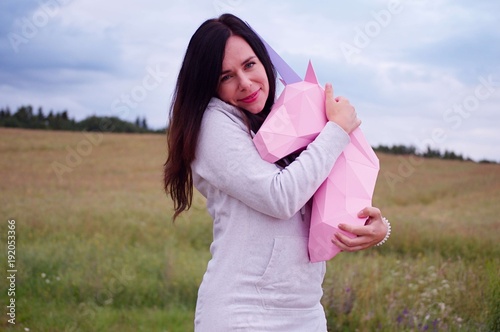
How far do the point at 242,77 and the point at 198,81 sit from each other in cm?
16

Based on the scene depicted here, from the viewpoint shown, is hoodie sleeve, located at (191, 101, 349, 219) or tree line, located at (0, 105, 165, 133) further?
tree line, located at (0, 105, 165, 133)

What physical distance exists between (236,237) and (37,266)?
5.93 meters

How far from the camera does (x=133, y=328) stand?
5.56 metres

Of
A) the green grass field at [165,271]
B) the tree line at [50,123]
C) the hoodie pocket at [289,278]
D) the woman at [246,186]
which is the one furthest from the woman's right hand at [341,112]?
the tree line at [50,123]

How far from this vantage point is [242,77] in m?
2.18

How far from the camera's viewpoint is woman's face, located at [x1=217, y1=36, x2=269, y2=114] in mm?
2184

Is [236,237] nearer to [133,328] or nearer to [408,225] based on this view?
[133,328]

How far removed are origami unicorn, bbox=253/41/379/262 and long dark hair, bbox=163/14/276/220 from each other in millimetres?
122

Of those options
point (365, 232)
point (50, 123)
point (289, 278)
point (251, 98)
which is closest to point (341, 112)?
point (251, 98)

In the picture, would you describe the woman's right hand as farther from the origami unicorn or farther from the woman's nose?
the woman's nose

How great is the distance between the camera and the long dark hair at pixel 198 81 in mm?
2162

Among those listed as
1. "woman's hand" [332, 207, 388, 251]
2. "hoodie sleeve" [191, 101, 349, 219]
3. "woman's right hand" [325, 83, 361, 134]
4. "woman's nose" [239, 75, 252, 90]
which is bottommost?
"woman's hand" [332, 207, 388, 251]

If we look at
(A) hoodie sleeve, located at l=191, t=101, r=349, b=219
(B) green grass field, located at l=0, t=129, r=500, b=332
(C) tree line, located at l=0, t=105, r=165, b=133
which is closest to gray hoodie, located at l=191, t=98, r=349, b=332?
(A) hoodie sleeve, located at l=191, t=101, r=349, b=219

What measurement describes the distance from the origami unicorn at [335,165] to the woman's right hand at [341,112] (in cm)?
4
